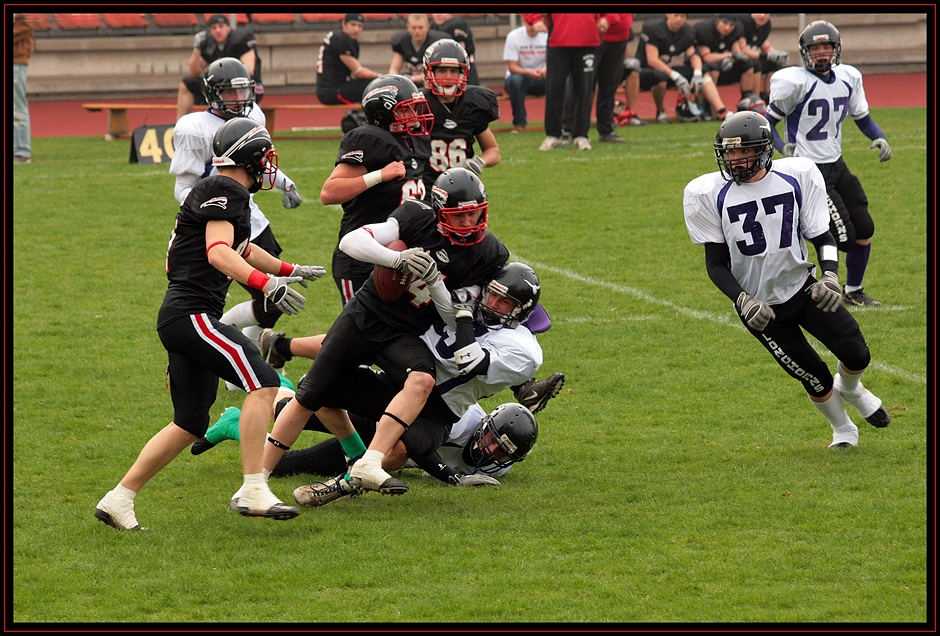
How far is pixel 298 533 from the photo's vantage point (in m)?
5.02

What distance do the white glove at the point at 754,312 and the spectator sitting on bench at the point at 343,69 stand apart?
996 cm

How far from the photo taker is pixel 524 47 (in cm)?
1645

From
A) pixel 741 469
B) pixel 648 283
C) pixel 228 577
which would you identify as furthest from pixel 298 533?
pixel 648 283

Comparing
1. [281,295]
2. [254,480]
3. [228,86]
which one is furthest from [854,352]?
[228,86]

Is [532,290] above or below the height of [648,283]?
above

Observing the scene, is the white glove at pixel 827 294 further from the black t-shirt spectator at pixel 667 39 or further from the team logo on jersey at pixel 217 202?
the black t-shirt spectator at pixel 667 39

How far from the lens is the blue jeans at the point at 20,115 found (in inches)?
531

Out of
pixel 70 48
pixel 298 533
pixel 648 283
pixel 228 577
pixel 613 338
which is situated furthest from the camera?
pixel 70 48

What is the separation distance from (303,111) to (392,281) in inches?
616

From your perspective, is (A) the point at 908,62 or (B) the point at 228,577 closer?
(B) the point at 228,577

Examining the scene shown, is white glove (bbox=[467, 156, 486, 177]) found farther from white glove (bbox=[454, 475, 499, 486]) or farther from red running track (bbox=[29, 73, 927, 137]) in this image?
red running track (bbox=[29, 73, 927, 137])

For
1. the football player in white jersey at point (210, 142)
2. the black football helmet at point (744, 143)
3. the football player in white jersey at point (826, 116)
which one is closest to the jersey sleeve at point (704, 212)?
the black football helmet at point (744, 143)

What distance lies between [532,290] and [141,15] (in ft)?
64.2
